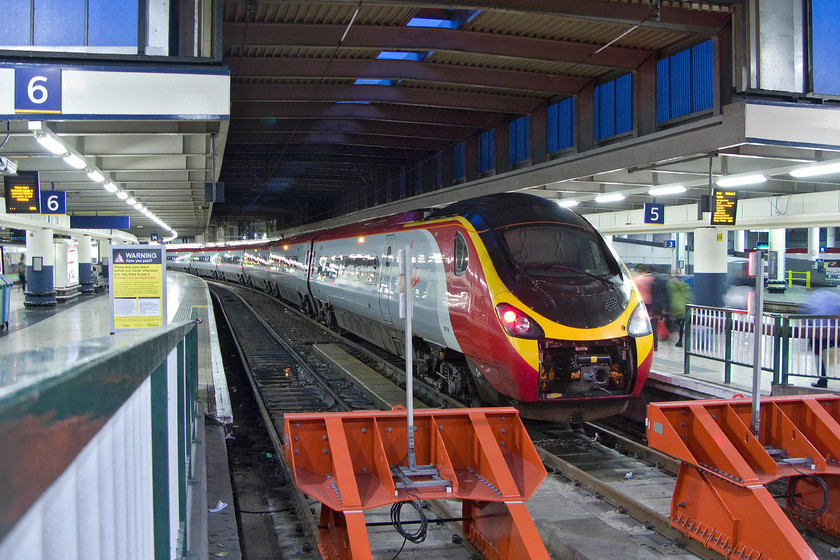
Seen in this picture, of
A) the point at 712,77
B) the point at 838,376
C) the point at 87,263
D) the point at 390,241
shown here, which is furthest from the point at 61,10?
the point at 87,263

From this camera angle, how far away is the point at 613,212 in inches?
792

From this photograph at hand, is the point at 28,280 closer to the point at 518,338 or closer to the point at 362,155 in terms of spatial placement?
the point at 362,155

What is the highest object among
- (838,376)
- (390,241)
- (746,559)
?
(390,241)

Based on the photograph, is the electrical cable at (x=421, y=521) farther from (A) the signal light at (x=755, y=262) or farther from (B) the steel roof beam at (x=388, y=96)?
(B) the steel roof beam at (x=388, y=96)

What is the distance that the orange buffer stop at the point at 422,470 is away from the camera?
493 centimetres

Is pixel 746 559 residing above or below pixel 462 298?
below

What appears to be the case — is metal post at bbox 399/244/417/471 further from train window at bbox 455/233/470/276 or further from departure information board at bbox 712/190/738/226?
departure information board at bbox 712/190/738/226

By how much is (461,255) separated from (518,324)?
4.94 feet

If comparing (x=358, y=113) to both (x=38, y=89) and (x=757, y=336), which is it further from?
(x=757, y=336)

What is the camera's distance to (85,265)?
3178 cm

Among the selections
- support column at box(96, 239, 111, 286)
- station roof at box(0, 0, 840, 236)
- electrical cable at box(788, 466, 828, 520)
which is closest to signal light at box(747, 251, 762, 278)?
electrical cable at box(788, 466, 828, 520)

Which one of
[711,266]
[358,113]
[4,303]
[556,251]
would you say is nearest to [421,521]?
[556,251]

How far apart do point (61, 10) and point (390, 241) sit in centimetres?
571

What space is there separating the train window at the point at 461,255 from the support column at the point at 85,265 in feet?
88.9
